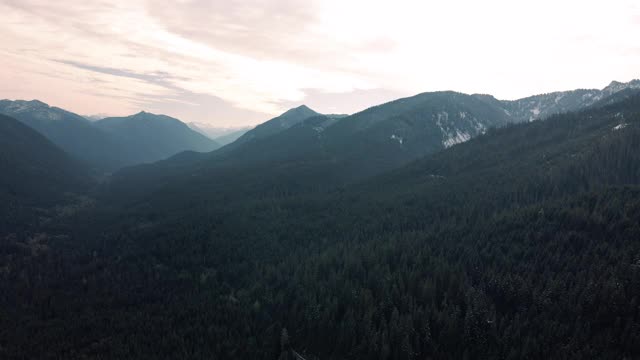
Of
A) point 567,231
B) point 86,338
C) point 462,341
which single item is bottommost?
point 462,341

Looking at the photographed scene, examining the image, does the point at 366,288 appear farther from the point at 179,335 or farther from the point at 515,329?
the point at 179,335

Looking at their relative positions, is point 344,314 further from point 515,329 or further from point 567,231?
point 567,231

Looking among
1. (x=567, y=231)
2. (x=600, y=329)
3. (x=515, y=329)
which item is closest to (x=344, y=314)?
(x=515, y=329)

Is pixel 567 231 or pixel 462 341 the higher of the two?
pixel 567 231

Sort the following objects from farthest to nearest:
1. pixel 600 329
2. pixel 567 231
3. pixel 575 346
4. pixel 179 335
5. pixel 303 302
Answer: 1. pixel 567 231
2. pixel 303 302
3. pixel 179 335
4. pixel 600 329
5. pixel 575 346

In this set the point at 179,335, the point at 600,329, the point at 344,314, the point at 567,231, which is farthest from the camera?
the point at 567,231

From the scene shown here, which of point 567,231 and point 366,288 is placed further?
point 567,231

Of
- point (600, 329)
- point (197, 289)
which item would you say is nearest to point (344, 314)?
point (197, 289)

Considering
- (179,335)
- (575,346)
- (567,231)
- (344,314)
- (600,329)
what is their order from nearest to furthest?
(575,346), (600,329), (179,335), (344,314), (567,231)

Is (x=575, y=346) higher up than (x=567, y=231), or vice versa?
(x=567, y=231)
